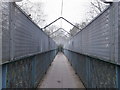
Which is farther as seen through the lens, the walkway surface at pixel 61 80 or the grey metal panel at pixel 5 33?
the walkway surface at pixel 61 80

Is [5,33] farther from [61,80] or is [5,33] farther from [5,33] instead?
[61,80]

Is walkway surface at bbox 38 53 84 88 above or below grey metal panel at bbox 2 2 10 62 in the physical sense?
below

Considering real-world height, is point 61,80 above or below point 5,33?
below

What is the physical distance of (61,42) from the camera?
53.1 m

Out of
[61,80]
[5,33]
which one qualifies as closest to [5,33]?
[5,33]

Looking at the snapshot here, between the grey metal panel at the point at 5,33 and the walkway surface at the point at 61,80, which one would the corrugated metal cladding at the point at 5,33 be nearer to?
the grey metal panel at the point at 5,33

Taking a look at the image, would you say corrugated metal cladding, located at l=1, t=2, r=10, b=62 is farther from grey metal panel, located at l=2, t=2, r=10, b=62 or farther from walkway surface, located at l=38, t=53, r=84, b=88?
walkway surface, located at l=38, t=53, r=84, b=88

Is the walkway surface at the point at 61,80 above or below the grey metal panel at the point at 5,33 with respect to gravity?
below

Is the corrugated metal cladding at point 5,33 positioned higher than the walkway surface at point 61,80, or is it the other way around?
the corrugated metal cladding at point 5,33

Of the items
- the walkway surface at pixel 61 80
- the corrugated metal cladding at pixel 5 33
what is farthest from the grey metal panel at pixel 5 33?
the walkway surface at pixel 61 80

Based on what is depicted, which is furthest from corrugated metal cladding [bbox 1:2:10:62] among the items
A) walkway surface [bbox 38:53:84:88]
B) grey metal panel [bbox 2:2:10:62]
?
walkway surface [bbox 38:53:84:88]

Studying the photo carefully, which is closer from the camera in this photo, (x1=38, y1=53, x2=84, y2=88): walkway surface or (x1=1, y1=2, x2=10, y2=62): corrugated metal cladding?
(x1=1, y1=2, x2=10, y2=62): corrugated metal cladding

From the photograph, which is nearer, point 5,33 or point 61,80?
point 5,33

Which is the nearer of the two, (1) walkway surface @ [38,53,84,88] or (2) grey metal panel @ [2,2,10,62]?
(2) grey metal panel @ [2,2,10,62]
